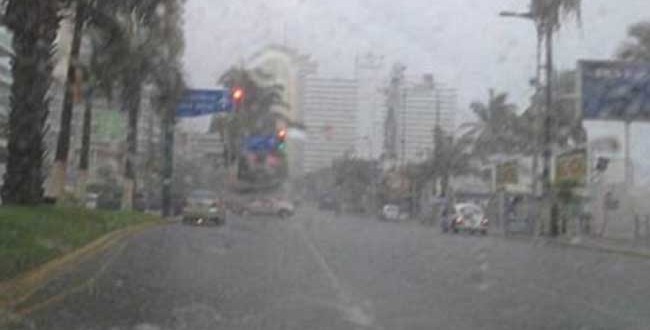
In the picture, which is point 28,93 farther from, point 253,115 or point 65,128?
point 253,115

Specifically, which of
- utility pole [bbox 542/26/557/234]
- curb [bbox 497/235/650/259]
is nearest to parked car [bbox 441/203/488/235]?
utility pole [bbox 542/26/557/234]

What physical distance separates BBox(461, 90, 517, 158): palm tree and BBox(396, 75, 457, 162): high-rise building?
135 inches

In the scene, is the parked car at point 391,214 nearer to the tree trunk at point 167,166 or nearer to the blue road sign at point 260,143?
the blue road sign at point 260,143

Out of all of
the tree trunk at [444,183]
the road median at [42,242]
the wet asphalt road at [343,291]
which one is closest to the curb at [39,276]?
the road median at [42,242]

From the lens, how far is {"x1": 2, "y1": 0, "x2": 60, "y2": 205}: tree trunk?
28422 millimetres

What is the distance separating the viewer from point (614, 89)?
48031mm

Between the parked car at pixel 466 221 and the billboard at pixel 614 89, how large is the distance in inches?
429

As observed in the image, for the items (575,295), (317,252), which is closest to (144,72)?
(317,252)

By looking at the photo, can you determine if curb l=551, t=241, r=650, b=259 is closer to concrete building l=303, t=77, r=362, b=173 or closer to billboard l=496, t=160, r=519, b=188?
billboard l=496, t=160, r=519, b=188

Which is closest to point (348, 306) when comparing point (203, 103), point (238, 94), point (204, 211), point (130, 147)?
point (238, 94)

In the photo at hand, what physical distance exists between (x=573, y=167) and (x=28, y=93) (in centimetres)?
3310

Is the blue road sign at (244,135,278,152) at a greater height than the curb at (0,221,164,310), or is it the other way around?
the blue road sign at (244,135,278,152)

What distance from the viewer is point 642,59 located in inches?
2279

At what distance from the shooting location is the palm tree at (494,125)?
8725 cm
